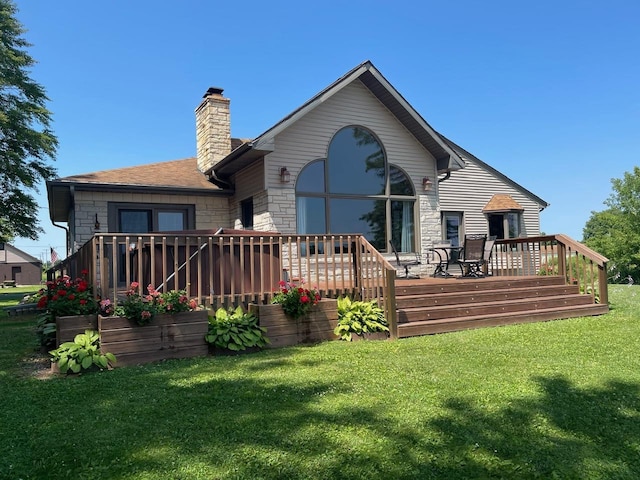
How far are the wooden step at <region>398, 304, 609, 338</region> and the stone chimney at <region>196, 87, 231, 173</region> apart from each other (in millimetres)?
7306

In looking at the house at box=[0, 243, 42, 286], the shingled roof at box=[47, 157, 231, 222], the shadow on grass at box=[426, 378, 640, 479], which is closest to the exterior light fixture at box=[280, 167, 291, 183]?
the shingled roof at box=[47, 157, 231, 222]

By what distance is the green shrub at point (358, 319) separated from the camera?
6352mm

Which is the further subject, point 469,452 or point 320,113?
point 320,113

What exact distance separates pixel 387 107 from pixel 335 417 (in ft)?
30.2

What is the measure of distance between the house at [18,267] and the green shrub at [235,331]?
63.7 meters

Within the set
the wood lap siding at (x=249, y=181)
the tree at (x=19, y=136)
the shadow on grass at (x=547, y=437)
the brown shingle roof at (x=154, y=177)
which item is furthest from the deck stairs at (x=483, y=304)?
the tree at (x=19, y=136)

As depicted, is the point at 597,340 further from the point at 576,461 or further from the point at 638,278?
the point at 638,278

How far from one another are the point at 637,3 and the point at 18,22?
23.7 meters

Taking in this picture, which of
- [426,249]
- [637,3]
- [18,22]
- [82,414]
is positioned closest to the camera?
[82,414]

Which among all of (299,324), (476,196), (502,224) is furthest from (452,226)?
(299,324)

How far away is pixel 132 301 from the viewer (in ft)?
16.6

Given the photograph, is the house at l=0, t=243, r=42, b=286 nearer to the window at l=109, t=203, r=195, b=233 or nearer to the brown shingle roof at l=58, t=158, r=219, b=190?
the brown shingle roof at l=58, t=158, r=219, b=190

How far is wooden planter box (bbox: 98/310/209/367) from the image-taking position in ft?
16.1

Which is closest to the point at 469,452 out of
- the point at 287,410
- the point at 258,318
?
the point at 287,410
